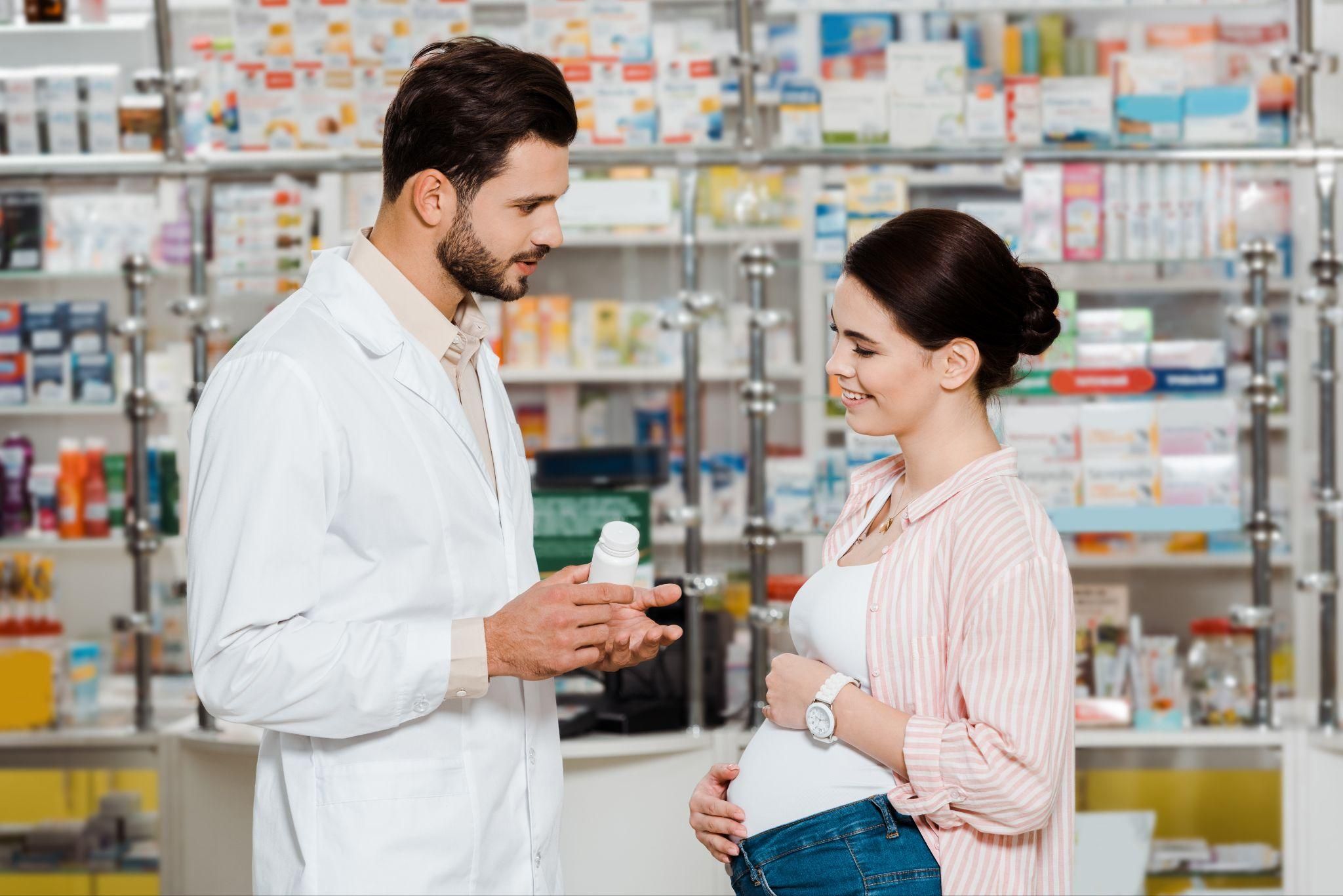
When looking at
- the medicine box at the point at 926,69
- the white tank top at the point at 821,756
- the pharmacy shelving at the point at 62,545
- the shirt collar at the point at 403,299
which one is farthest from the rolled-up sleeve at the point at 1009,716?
the pharmacy shelving at the point at 62,545

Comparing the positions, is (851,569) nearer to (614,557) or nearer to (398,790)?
(614,557)

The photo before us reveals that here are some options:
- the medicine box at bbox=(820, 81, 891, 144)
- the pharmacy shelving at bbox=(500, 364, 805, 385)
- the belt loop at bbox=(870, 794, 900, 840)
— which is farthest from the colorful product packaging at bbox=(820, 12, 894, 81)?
the belt loop at bbox=(870, 794, 900, 840)

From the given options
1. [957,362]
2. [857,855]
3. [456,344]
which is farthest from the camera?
[456,344]

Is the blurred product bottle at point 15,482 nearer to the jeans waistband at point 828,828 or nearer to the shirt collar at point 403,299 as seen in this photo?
the shirt collar at point 403,299

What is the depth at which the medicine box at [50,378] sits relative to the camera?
3.27 meters

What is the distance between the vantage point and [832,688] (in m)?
1.53

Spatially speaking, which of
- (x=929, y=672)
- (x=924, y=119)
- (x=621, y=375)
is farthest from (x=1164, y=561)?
(x=929, y=672)

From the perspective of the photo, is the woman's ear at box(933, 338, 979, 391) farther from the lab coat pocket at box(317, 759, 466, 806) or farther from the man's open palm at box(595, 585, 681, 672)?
the lab coat pocket at box(317, 759, 466, 806)

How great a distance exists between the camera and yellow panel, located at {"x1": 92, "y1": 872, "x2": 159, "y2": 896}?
316 centimetres

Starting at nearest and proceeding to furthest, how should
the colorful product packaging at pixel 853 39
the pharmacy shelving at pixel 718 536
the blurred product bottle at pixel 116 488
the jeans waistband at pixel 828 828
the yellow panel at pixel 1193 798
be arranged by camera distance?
the jeans waistband at pixel 828 828
the yellow panel at pixel 1193 798
the pharmacy shelving at pixel 718 536
the colorful product packaging at pixel 853 39
the blurred product bottle at pixel 116 488

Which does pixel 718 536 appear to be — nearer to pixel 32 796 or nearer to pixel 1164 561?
pixel 1164 561

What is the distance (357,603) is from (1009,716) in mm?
714

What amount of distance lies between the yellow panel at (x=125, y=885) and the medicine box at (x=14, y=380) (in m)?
1.16

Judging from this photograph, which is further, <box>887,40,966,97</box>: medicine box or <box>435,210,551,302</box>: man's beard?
<box>887,40,966,97</box>: medicine box
